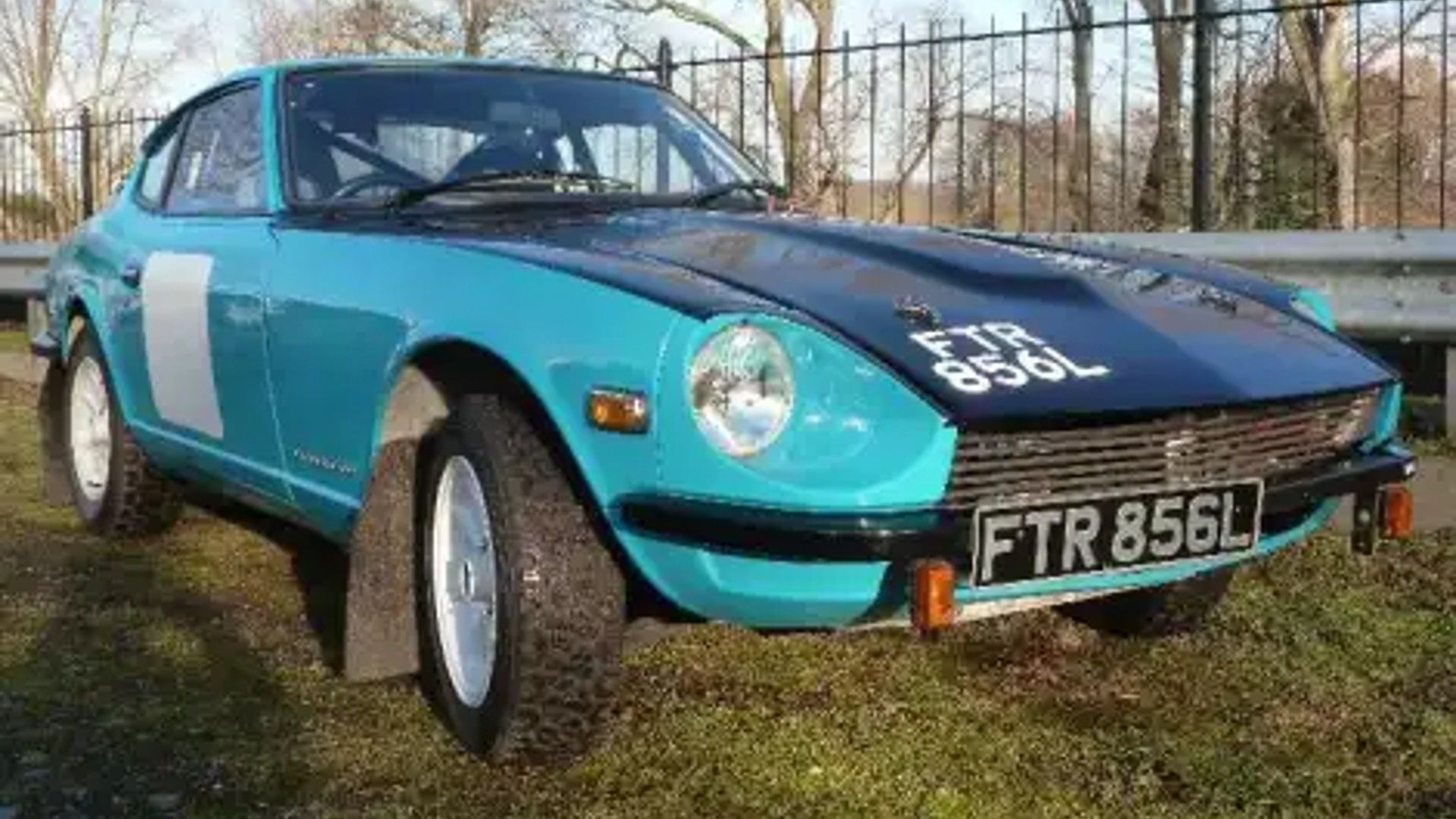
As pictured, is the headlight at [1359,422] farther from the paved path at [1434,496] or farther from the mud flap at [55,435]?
the mud flap at [55,435]

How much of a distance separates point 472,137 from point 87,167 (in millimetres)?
9632

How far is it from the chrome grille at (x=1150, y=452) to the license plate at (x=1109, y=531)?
0.11 ft

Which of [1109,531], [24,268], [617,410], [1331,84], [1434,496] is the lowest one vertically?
[1434,496]

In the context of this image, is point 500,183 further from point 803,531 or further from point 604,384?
point 803,531

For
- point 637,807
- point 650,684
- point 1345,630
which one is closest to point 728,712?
point 650,684

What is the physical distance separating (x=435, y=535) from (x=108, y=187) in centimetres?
1071

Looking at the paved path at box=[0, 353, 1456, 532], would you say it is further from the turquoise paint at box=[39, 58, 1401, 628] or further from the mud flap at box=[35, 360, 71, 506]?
the turquoise paint at box=[39, 58, 1401, 628]

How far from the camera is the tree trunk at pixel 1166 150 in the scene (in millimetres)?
9766

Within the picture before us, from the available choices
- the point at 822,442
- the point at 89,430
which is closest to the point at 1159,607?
the point at 822,442

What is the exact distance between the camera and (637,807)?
2812 millimetres

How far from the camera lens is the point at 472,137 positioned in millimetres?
4145

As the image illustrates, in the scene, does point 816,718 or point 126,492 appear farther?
point 126,492

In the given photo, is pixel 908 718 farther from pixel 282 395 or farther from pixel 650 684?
pixel 282 395

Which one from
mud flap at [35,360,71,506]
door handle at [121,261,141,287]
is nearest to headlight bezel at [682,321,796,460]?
door handle at [121,261,141,287]
